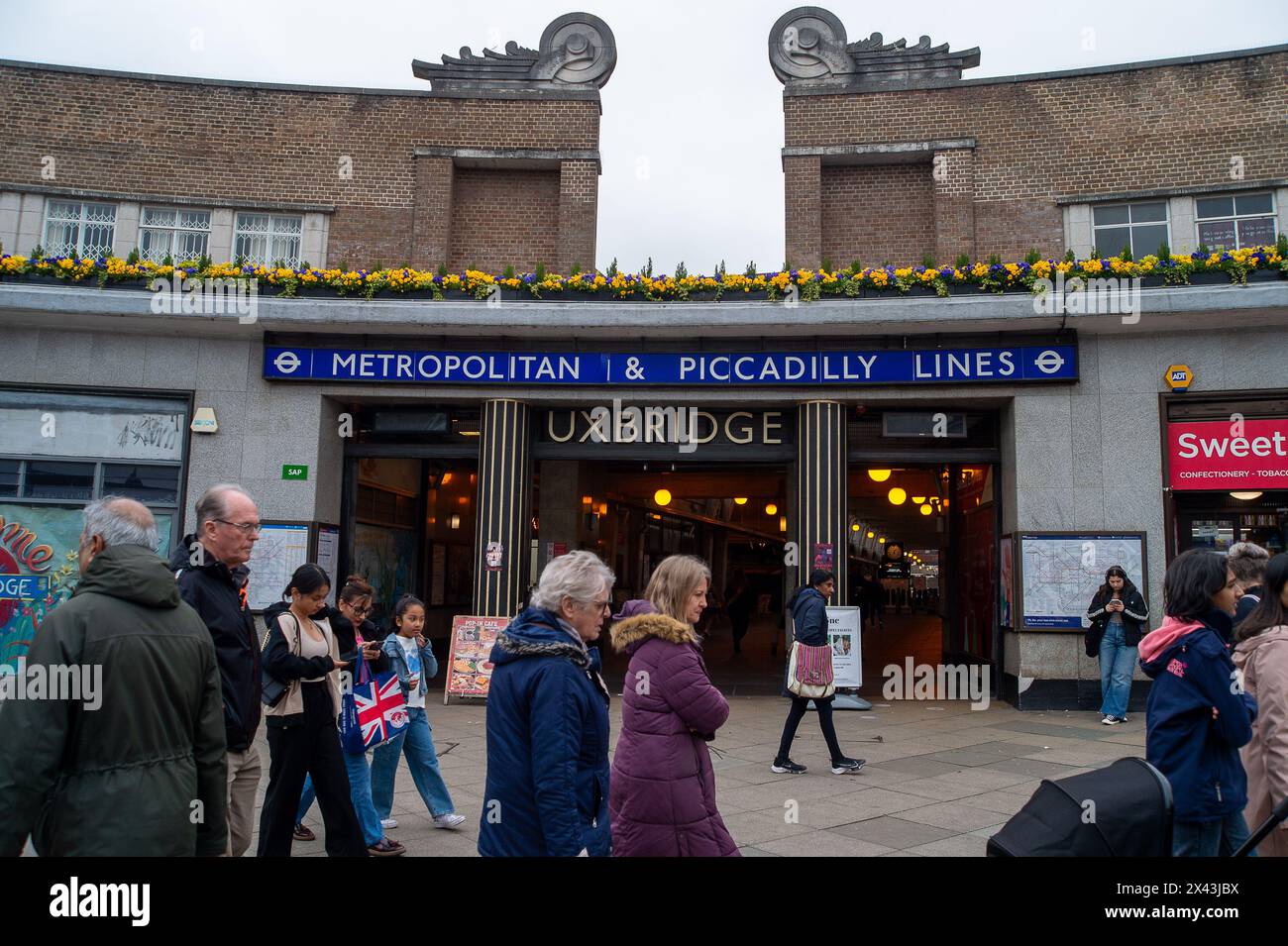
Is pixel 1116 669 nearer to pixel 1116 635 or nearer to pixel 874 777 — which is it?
pixel 1116 635

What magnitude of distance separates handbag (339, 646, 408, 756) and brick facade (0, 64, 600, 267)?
10347 millimetres

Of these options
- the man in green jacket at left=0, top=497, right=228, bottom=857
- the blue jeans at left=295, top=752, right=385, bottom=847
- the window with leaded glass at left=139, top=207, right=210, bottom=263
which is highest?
the window with leaded glass at left=139, top=207, right=210, bottom=263

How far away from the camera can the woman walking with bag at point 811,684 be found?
850 cm

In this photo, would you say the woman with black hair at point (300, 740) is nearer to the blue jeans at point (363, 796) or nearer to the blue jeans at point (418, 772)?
the blue jeans at point (363, 796)

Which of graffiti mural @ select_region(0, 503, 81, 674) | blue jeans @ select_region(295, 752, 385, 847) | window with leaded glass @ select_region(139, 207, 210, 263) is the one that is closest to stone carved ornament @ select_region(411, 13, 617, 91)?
window with leaded glass @ select_region(139, 207, 210, 263)

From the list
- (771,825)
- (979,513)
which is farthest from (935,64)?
(771,825)

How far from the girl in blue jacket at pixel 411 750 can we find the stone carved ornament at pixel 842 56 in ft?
41.6

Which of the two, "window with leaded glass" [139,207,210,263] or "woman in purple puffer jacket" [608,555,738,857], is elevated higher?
"window with leaded glass" [139,207,210,263]

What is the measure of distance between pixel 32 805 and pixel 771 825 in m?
5.06

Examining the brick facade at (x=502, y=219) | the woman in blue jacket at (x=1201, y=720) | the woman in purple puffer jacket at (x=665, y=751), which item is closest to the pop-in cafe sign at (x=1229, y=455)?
the woman in blue jacket at (x=1201, y=720)

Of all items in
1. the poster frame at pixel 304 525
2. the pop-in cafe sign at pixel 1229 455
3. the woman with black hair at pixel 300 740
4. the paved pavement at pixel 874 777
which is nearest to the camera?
the woman with black hair at pixel 300 740

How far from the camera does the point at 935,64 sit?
15375mm

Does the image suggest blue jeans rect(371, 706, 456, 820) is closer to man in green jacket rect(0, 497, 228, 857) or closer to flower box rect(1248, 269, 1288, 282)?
man in green jacket rect(0, 497, 228, 857)

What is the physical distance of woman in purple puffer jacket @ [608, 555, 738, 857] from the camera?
3.72m
